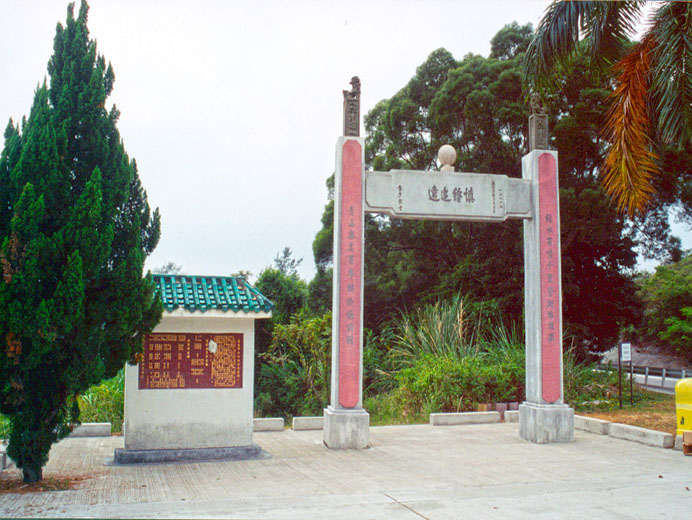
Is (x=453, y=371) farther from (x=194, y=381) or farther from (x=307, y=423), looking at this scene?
(x=194, y=381)

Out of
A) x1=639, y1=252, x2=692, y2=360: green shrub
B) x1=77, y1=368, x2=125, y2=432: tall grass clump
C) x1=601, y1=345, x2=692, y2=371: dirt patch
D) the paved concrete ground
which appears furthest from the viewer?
x1=601, y1=345, x2=692, y2=371: dirt patch

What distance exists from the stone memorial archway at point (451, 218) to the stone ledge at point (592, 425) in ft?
3.34

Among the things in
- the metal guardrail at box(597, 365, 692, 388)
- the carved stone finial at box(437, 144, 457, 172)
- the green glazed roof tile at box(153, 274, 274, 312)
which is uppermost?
the carved stone finial at box(437, 144, 457, 172)

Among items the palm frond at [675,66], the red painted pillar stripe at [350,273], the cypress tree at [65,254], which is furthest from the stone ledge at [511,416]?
the cypress tree at [65,254]

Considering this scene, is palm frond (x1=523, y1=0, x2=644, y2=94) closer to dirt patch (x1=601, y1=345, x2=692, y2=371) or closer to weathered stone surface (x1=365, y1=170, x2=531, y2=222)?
weathered stone surface (x1=365, y1=170, x2=531, y2=222)

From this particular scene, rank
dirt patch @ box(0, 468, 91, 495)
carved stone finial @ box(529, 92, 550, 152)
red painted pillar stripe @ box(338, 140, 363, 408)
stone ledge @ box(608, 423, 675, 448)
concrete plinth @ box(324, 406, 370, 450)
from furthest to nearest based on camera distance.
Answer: carved stone finial @ box(529, 92, 550, 152)
red painted pillar stripe @ box(338, 140, 363, 408)
stone ledge @ box(608, 423, 675, 448)
concrete plinth @ box(324, 406, 370, 450)
dirt patch @ box(0, 468, 91, 495)

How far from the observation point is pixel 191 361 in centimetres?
843

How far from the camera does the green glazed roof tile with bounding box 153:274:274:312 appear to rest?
324 inches

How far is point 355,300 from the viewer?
9352 millimetres

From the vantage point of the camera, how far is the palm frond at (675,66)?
8.66 meters

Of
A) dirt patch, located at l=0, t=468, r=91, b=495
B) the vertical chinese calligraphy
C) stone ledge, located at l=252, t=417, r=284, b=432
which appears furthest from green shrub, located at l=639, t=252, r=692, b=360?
dirt patch, located at l=0, t=468, r=91, b=495

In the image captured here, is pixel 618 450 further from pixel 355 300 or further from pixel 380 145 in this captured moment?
pixel 380 145

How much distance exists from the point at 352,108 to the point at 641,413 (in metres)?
7.82

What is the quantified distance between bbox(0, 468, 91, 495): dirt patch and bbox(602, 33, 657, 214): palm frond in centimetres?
773
